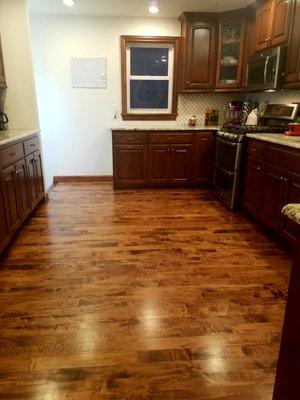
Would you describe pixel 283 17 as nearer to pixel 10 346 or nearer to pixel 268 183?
pixel 268 183

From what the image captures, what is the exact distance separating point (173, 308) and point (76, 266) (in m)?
0.86

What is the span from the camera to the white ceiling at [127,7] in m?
3.65

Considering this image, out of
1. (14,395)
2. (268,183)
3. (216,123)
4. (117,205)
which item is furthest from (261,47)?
(14,395)

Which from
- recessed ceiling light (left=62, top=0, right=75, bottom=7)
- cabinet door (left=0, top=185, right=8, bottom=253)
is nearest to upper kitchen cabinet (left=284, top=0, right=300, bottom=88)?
recessed ceiling light (left=62, top=0, right=75, bottom=7)

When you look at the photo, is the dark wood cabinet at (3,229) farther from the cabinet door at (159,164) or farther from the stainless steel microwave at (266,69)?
the stainless steel microwave at (266,69)

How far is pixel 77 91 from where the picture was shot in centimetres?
454

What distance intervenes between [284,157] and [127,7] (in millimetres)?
2878

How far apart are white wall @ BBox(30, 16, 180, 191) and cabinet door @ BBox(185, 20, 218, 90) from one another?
44cm

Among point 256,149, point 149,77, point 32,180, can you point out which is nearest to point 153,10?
point 149,77

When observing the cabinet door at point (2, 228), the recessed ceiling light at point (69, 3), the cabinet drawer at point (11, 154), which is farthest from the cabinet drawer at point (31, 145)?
the recessed ceiling light at point (69, 3)

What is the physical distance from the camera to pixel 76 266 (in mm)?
2303

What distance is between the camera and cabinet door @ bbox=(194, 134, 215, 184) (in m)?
4.29

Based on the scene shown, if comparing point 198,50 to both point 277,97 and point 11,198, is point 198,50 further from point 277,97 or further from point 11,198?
point 11,198

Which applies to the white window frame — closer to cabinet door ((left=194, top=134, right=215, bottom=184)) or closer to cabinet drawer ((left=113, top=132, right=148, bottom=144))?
cabinet drawer ((left=113, top=132, right=148, bottom=144))
